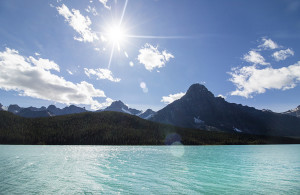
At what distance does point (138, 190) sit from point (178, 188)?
5.31m

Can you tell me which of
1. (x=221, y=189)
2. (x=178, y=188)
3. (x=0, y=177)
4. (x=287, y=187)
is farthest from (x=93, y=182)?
Result: (x=287, y=187)

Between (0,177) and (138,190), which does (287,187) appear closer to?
(138,190)

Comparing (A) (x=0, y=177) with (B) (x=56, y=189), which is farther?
(A) (x=0, y=177)

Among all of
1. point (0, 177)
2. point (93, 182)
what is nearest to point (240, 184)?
point (93, 182)

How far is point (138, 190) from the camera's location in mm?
24891

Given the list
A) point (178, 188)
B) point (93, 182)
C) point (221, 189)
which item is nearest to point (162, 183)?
point (178, 188)

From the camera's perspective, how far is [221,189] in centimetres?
2598

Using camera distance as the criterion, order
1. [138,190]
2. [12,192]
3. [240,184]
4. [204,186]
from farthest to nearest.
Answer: [240,184]
[204,186]
[138,190]
[12,192]

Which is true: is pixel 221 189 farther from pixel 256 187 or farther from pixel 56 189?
pixel 56 189

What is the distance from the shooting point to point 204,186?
27500 mm

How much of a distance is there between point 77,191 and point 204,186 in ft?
55.5

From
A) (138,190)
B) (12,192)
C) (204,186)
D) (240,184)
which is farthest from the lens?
(240,184)

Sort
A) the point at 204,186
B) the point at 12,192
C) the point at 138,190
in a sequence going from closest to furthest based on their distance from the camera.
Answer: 1. the point at 12,192
2. the point at 138,190
3. the point at 204,186

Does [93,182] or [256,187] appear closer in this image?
[256,187]
